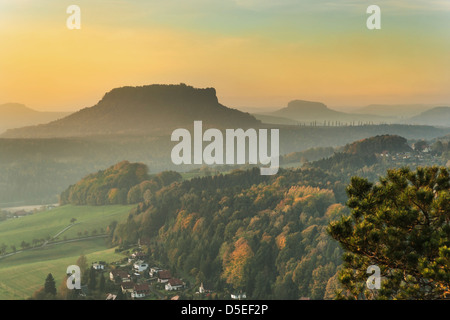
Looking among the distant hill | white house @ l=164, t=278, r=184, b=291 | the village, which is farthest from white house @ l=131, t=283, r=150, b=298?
the distant hill

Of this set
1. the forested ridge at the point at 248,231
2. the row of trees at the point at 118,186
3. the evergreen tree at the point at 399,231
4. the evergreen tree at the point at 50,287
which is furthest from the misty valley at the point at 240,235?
the row of trees at the point at 118,186

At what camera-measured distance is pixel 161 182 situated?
6211 inches

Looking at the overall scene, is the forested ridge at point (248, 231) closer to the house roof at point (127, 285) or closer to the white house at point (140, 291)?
the white house at point (140, 291)

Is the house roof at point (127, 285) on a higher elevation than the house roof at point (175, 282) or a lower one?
higher

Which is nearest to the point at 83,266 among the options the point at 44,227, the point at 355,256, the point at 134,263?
the point at 134,263

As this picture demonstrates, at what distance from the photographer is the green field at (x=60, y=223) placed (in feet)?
367

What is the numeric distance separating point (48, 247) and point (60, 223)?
20.6 metres

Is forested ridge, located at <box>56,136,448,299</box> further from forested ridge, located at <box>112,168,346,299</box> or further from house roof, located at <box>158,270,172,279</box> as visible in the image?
house roof, located at <box>158,270,172,279</box>

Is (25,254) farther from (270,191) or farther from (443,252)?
(443,252)

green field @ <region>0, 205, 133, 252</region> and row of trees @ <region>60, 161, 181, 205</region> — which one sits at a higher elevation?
row of trees @ <region>60, 161, 181, 205</region>

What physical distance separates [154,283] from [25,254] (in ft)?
128

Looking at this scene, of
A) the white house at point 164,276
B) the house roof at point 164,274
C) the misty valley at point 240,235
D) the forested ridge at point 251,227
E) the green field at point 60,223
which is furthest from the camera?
the green field at point 60,223

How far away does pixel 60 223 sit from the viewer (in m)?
124

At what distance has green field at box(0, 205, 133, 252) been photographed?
367ft
